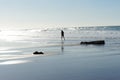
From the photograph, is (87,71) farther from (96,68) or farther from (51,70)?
(51,70)

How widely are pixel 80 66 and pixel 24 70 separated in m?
3.84

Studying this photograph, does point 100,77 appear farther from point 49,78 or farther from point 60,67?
point 60,67

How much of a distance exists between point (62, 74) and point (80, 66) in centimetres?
298

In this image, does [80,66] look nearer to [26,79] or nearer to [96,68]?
[96,68]

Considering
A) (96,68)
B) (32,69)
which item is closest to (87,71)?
(96,68)

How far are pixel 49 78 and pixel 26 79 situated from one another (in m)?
1.21

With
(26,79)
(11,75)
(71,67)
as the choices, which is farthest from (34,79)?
(71,67)

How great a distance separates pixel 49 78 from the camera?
13070 millimetres

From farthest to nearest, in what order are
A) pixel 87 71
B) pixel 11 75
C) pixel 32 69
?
pixel 32 69, pixel 87 71, pixel 11 75

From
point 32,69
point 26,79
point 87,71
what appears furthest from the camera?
point 32,69

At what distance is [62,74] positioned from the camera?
14.1 m

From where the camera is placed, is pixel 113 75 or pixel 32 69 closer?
pixel 113 75

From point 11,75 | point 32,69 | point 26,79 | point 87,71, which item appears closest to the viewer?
point 26,79

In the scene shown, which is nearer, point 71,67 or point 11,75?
point 11,75
